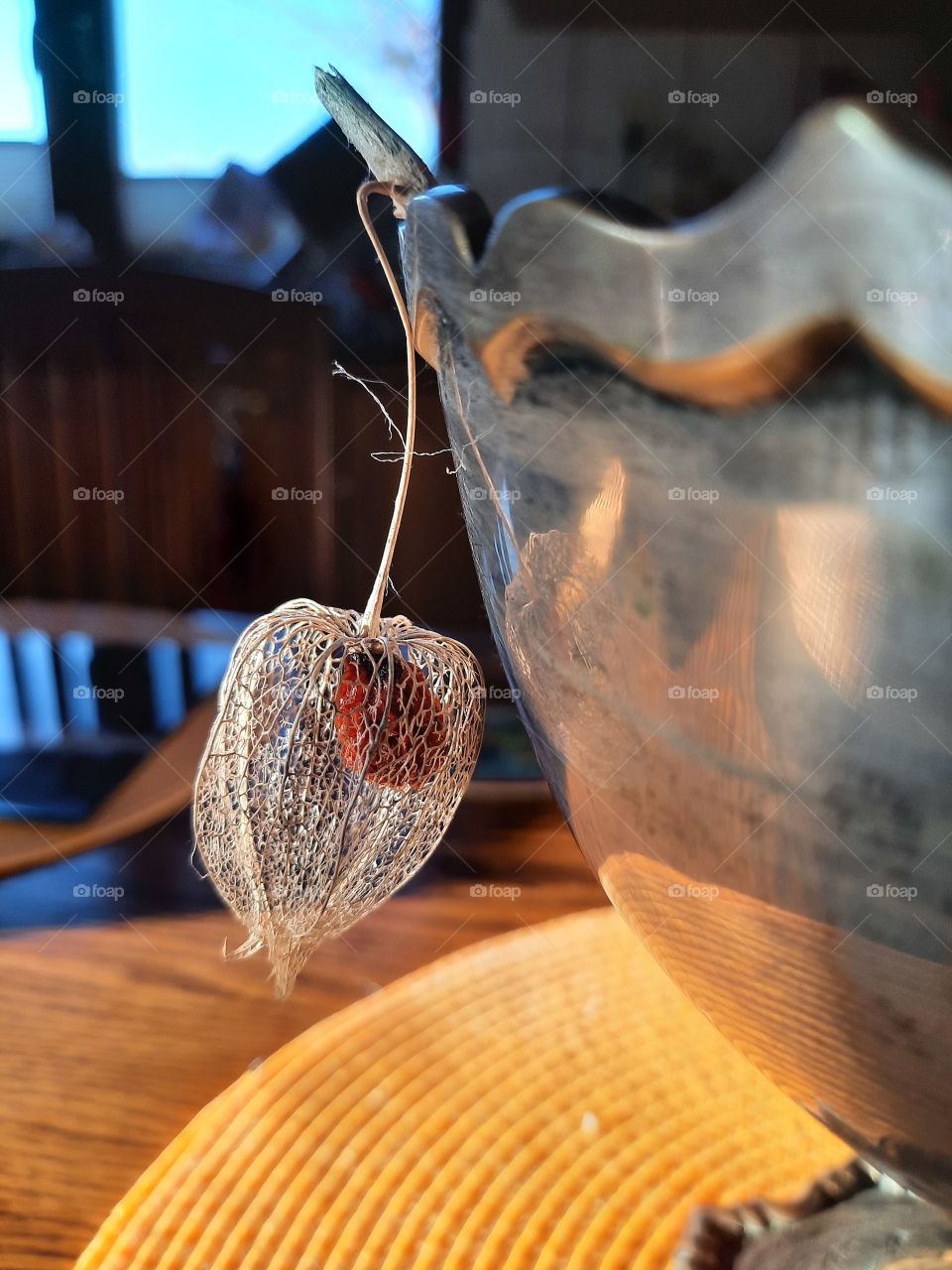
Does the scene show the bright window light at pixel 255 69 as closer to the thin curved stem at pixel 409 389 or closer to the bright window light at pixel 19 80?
the bright window light at pixel 19 80

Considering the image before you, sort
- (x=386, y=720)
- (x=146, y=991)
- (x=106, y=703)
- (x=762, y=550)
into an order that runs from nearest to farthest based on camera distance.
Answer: (x=762, y=550) → (x=386, y=720) → (x=146, y=991) → (x=106, y=703)

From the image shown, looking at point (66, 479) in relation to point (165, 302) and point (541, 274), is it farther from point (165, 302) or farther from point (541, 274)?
point (541, 274)

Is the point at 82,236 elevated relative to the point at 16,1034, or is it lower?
elevated

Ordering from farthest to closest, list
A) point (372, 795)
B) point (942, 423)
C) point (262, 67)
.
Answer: point (262, 67)
point (372, 795)
point (942, 423)

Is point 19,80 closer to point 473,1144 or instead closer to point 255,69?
point 255,69

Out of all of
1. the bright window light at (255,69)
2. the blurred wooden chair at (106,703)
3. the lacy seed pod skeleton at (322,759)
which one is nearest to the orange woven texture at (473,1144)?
the lacy seed pod skeleton at (322,759)

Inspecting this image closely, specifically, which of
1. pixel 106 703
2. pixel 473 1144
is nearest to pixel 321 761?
pixel 473 1144

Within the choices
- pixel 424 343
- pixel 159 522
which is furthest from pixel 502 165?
pixel 424 343
